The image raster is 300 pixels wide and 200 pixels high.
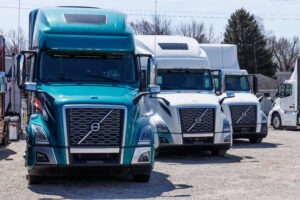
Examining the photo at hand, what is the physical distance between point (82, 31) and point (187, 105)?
5275mm

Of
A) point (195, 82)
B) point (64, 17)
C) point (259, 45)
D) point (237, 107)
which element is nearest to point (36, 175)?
point (64, 17)

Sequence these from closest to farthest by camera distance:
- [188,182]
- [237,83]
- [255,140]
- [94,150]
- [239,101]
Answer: [94,150] < [188,182] < [239,101] < [255,140] < [237,83]

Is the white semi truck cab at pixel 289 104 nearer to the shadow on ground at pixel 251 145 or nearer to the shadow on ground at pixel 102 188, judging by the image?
the shadow on ground at pixel 251 145

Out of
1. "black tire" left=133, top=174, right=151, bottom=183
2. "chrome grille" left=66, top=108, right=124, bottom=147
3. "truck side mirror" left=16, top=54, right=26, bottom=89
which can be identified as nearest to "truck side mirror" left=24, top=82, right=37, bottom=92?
"truck side mirror" left=16, top=54, right=26, bottom=89

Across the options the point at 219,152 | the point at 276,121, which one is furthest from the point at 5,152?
the point at 276,121

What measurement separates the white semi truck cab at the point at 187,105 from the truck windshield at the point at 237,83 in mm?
5749

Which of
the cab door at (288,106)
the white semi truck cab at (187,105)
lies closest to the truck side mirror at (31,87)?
the white semi truck cab at (187,105)

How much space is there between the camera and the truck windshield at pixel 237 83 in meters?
24.7

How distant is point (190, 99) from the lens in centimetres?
1777

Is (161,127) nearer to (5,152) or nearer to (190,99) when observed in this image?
(190,99)

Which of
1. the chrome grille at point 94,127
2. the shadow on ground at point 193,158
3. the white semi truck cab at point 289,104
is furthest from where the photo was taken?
the white semi truck cab at point 289,104

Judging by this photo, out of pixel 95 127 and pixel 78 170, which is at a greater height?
pixel 95 127

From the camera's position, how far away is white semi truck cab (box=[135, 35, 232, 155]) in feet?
57.2

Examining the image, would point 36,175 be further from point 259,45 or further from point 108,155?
point 259,45
